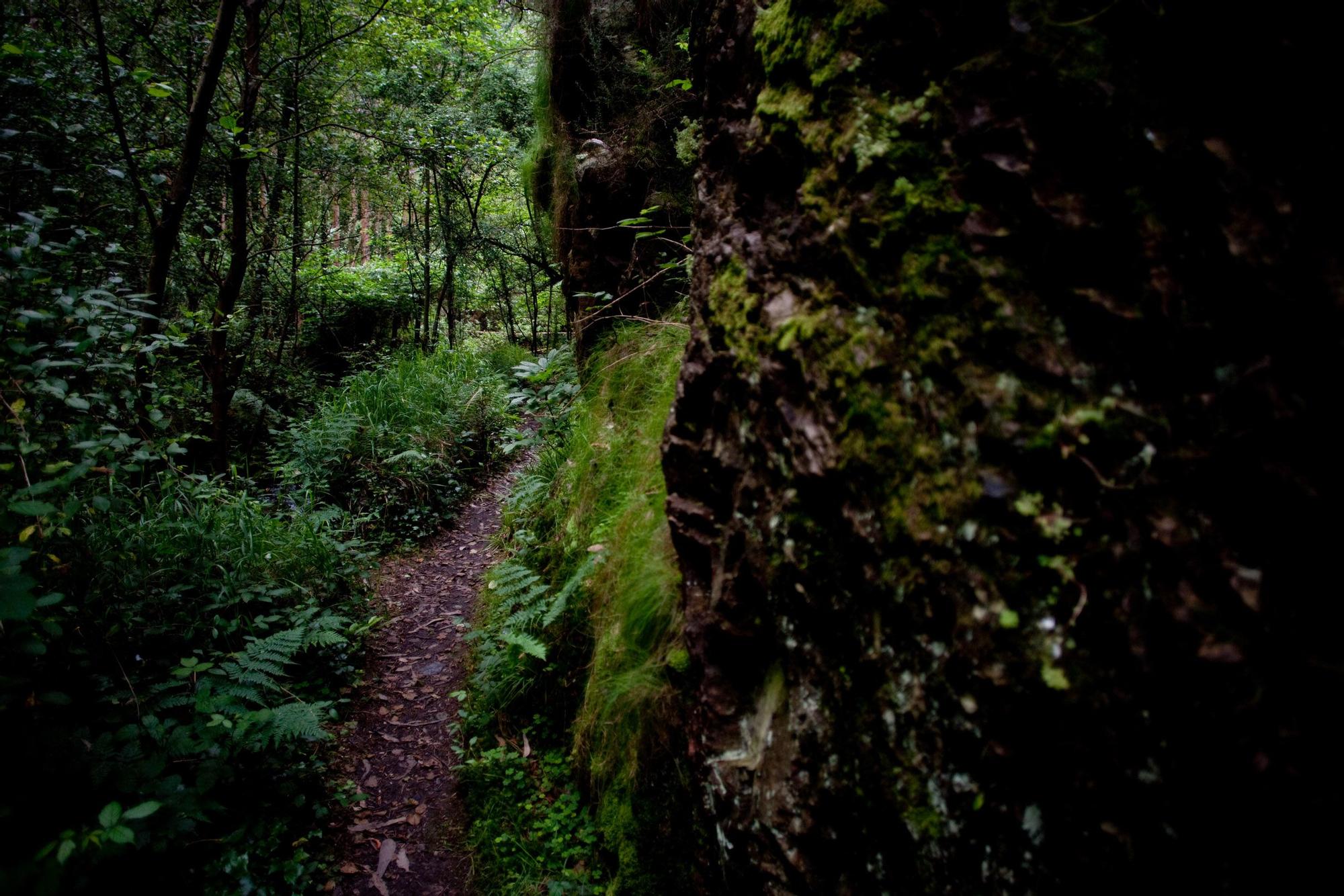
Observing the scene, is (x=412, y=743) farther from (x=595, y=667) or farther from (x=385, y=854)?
(x=595, y=667)

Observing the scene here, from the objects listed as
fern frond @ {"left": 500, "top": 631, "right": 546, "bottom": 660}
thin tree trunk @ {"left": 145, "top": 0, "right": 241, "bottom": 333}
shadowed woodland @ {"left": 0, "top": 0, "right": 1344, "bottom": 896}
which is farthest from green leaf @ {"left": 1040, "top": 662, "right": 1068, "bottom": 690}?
thin tree trunk @ {"left": 145, "top": 0, "right": 241, "bottom": 333}

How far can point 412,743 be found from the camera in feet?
13.2

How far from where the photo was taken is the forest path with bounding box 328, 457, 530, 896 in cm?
317

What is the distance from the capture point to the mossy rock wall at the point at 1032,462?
1.02 meters

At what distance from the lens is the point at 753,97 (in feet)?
7.79

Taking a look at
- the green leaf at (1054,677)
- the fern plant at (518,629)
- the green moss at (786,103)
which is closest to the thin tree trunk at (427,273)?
the fern plant at (518,629)

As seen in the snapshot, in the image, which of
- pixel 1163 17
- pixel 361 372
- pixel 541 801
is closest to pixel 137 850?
pixel 541 801

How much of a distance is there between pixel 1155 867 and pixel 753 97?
2.69 metres

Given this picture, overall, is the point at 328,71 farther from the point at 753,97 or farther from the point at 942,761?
the point at 942,761

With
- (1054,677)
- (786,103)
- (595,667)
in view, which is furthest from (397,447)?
(1054,677)

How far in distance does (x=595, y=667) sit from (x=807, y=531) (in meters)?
1.90

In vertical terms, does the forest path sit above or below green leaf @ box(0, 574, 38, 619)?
below

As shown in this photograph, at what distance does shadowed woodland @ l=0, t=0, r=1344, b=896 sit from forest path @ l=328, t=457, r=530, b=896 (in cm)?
3

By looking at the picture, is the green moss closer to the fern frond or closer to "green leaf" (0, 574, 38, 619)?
the fern frond
